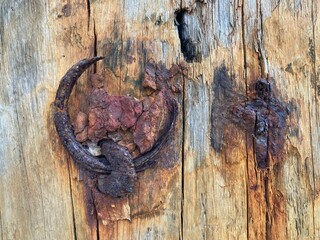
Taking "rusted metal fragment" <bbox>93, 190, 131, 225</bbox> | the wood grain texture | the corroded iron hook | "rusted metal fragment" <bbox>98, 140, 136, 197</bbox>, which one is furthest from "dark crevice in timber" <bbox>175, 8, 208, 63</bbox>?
"rusted metal fragment" <bbox>93, 190, 131, 225</bbox>

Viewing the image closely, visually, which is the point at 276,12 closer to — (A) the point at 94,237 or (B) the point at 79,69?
(B) the point at 79,69

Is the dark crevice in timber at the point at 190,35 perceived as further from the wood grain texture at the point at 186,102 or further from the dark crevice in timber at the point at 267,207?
the dark crevice in timber at the point at 267,207

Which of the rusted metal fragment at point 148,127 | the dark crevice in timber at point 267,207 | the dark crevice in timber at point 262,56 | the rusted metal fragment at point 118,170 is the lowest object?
the dark crevice in timber at point 267,207

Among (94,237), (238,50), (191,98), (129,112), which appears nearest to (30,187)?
(94,237)

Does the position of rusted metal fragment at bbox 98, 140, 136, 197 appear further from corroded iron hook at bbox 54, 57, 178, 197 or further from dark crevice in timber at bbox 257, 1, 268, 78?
dark crevice in timber at bbox 257, 1, 268, 78

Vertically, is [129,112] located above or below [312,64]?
below

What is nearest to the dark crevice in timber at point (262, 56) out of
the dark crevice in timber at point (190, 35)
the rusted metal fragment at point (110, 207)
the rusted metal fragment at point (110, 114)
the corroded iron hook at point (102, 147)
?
the dark crevice in timber at point (190, 35)

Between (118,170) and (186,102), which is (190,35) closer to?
(186,102)
